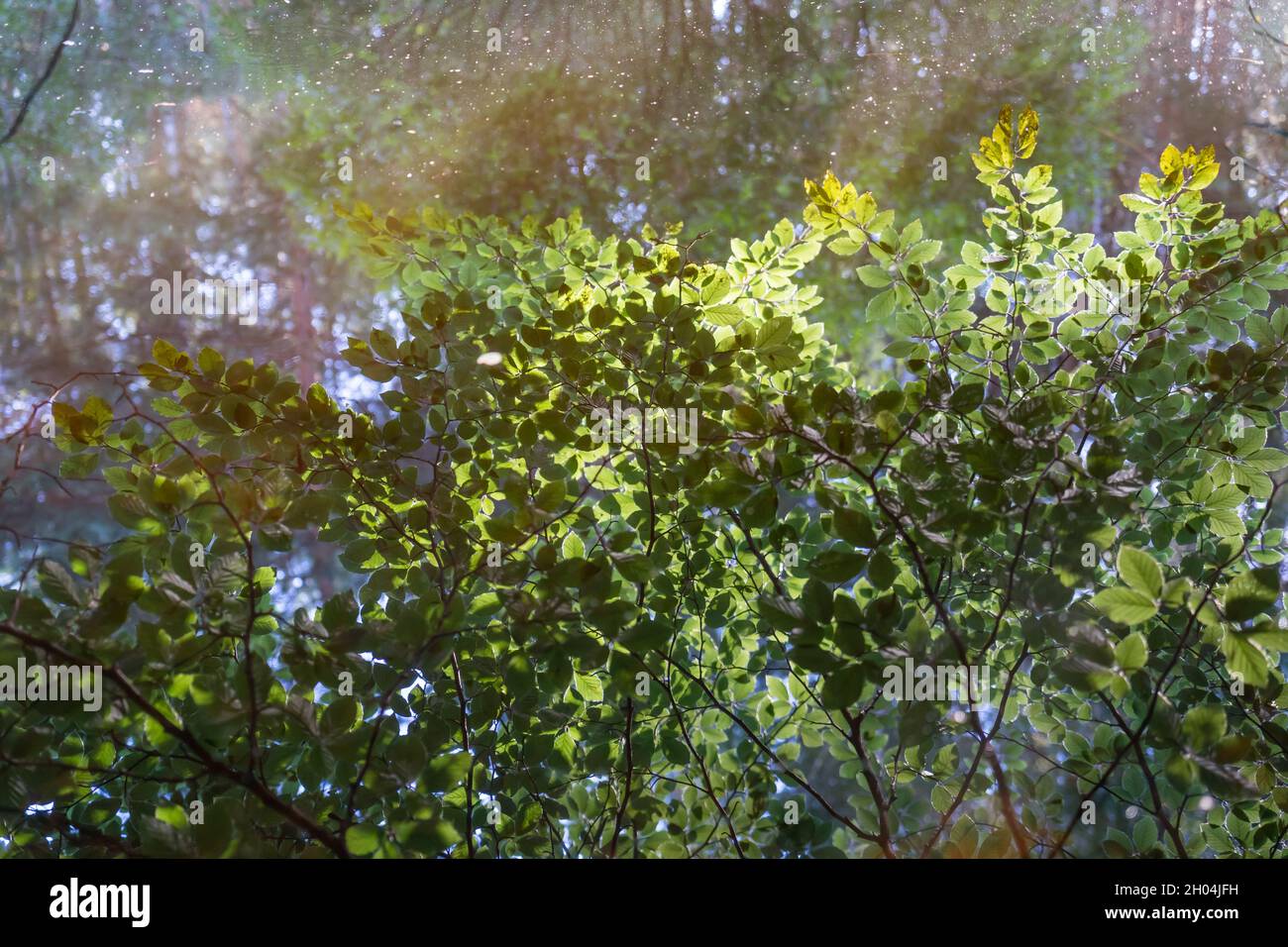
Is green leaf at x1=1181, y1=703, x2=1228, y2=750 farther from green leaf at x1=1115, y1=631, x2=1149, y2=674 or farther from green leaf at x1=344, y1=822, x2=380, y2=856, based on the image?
green leaf at x1=344, y1=822, x2=380, y2=856

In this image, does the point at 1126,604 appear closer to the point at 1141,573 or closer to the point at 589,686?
the point at 1141,573

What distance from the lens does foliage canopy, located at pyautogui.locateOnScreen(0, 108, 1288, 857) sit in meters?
0.55

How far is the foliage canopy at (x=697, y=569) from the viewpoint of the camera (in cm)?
55

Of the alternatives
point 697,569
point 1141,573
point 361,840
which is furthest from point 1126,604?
point 361,840

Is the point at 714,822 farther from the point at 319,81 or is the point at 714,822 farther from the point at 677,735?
the point at 319,81

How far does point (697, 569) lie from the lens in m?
0.72

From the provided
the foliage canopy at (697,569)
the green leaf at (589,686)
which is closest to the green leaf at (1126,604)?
the foliage canopy at (697,569)

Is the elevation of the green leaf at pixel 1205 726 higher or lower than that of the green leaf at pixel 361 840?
higher

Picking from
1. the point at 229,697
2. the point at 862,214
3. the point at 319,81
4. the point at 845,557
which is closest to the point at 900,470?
the point at 845,557

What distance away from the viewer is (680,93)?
2.70 meters

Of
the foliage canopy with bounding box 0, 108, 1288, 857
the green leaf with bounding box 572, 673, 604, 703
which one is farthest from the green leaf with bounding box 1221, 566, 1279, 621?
the green leaf with bounding box 572, 673, 604, 703

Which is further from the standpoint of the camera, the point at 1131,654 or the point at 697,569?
the point at 697,569

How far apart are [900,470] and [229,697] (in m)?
0.47

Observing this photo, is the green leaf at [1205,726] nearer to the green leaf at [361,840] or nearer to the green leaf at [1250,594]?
the green leaf at [1250,594]
